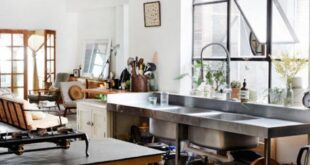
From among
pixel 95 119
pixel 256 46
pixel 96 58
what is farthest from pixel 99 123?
pixel 96 58

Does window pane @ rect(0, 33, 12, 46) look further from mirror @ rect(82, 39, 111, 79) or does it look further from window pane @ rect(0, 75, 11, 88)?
mirror @ rect(82, 39, 111, 79)

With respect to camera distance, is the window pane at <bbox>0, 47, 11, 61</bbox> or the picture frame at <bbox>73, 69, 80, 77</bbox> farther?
the picture frame at <bbox>73, 69, 80, 77</bbox>

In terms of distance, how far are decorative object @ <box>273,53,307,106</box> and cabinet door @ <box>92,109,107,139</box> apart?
2153 millimetres

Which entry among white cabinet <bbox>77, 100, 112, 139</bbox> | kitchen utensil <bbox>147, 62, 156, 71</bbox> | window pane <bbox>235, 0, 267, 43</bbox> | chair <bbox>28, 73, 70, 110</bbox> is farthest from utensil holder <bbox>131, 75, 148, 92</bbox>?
chair <bbox>28, 73, 70, 110</bbox>

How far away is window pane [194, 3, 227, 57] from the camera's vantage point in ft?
19.0

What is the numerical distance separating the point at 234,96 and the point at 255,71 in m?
0.50

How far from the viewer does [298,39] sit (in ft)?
16.0

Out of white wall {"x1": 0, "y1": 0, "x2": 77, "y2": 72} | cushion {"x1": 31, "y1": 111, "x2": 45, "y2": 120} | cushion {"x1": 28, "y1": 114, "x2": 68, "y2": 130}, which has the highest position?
white wall {"x1": 0, "y1": 0, "x2": 77, "y2": 72}

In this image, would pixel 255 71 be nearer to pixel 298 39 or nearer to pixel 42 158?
pixel 298 39

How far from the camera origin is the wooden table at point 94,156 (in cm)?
253

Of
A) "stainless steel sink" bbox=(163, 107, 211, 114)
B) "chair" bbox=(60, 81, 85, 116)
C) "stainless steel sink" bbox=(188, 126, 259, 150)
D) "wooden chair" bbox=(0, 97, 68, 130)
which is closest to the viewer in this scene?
"stainless steel sink" bbox=(188, 126, 259, 150)

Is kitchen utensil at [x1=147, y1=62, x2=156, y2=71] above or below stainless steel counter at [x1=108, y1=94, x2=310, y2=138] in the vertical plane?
above

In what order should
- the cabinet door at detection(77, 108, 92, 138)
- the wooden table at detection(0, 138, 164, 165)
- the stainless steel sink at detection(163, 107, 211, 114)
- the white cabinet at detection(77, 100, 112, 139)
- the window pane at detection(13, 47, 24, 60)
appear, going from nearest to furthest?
the wooden table at detection(0, 138, 164, 165) → the stainless steel sink at detection(163, 107, 211, 114) → the white cabinet at detection(77, 100, 112, 139) → the cabinet door at detection(77, 108, 92, 138) → the window pane at detection(13, 47, 24, 60)

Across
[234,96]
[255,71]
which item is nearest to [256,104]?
[234,96]
